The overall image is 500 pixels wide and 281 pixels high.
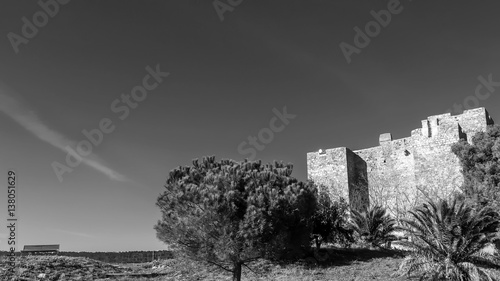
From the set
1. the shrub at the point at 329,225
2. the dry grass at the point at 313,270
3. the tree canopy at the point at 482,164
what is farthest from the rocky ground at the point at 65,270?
the tree canopy at the point at 482,164

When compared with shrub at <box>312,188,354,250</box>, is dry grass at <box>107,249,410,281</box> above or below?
below


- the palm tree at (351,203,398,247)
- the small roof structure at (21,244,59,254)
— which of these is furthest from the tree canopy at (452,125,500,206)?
the small roof structure at (21,244,59,254)

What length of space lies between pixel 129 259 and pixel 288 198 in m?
8.92

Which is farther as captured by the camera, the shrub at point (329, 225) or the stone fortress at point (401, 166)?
the stone fortress at point (401, 166)

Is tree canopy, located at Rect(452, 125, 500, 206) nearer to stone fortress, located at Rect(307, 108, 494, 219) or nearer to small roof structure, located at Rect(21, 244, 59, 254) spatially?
stone fortress, located at Rect(307, 108, 494, 219)

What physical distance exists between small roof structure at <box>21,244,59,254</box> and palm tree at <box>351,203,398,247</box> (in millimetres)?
11849

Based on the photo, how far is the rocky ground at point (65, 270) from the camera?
13.0 metres

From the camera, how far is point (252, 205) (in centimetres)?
1142

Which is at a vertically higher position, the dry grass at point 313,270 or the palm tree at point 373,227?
the palm tree at point 373,227

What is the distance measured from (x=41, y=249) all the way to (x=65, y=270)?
4596 mm

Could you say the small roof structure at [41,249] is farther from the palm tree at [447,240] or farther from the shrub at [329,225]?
the palm tree at [447,240]

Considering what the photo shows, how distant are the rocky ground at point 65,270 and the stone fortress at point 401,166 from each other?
39.9 feet

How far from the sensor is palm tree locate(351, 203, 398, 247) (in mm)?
18438

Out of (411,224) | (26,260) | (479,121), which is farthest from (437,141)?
(26,260)
